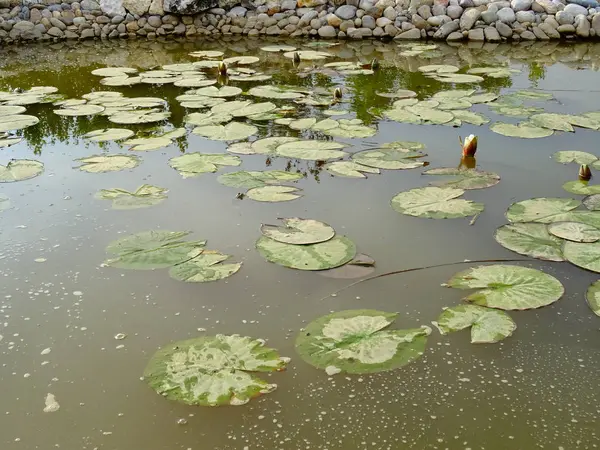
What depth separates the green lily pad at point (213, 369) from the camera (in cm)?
183

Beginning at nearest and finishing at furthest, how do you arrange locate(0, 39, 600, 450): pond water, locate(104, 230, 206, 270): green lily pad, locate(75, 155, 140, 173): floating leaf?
locate(0, 39, 600, 450): pond water, locate(104, 230, 206, 270): green lily pad, locate(75, 155, 140, 173): floating leaf

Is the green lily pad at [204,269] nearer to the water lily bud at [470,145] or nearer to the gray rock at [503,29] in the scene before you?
the water lily bud at [470,145]

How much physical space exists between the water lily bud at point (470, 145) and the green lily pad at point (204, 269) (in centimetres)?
177

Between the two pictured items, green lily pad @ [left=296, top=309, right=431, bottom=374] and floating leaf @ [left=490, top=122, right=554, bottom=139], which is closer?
green lily pad @ [left=296, top=309, right=431, bottom=374]

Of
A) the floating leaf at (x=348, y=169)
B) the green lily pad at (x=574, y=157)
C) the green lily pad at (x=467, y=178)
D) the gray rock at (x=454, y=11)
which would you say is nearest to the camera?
the green lily pad at (x=467, y=178)

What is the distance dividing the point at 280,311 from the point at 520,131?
2579mm

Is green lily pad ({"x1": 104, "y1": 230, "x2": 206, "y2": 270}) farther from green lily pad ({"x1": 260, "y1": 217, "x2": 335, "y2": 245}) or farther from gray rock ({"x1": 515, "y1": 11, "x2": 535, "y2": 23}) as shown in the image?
gray rock ({"x1": 515, "y1": 11, "x2": 535, "y2": 23})

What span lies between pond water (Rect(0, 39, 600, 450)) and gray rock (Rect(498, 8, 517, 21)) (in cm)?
416

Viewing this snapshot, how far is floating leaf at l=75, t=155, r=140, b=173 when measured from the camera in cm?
367

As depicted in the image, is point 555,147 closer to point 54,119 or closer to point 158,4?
point 54,119

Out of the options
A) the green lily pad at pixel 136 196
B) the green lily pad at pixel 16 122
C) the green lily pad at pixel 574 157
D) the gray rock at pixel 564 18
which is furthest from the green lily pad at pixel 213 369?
the gray rock at pixel 564 18

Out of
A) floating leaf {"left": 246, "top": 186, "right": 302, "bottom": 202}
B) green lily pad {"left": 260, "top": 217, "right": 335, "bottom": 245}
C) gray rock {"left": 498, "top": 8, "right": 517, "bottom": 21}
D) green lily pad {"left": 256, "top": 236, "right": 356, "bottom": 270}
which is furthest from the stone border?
green lily pad {"left": 256, "top": 236, "right": 356, "bottom": 270}

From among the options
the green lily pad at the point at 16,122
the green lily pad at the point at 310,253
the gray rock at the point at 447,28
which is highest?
the gray rock at the point at 447,28

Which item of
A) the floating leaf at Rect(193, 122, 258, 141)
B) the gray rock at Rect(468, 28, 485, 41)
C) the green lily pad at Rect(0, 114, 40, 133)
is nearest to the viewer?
the floating leaf at Rect(193, 122, 258, 141)
